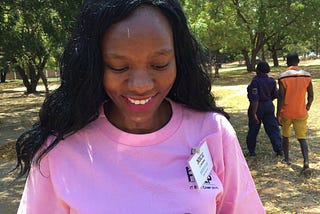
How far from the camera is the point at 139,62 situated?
1170mm

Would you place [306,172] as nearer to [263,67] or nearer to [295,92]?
[295,92]

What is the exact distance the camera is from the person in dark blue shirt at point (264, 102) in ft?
20.5

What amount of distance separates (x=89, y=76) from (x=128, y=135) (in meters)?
0.21

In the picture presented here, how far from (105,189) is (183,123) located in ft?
1.02

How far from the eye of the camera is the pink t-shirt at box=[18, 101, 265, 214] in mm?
1179

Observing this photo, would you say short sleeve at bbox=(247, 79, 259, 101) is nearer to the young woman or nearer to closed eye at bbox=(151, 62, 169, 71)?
the young woman

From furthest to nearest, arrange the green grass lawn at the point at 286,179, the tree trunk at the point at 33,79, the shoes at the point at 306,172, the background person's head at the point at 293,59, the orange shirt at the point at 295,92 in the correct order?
the tree trunk at the point at 33,79
the background person's head at the point at 293,59
the orange shirt at the point at 295,92
the shoes at the point at 306,172
the green grass lawn at the point at 286,179

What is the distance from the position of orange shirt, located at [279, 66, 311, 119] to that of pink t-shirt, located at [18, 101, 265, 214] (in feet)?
15.4

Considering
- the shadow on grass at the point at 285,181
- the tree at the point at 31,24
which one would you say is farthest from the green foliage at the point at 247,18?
the shadow on grass at the point at 285,181

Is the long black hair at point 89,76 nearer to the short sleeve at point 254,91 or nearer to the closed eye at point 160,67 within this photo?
the closed eye at point 160,67

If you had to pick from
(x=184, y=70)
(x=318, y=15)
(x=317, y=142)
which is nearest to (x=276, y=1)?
(x=318, y=15)

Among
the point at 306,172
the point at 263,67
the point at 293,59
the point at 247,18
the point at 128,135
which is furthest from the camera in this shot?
the point at 247,18

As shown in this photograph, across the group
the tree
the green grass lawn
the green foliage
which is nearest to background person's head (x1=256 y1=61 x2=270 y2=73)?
the green grass lawn

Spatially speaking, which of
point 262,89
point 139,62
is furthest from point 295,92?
point 139,62
